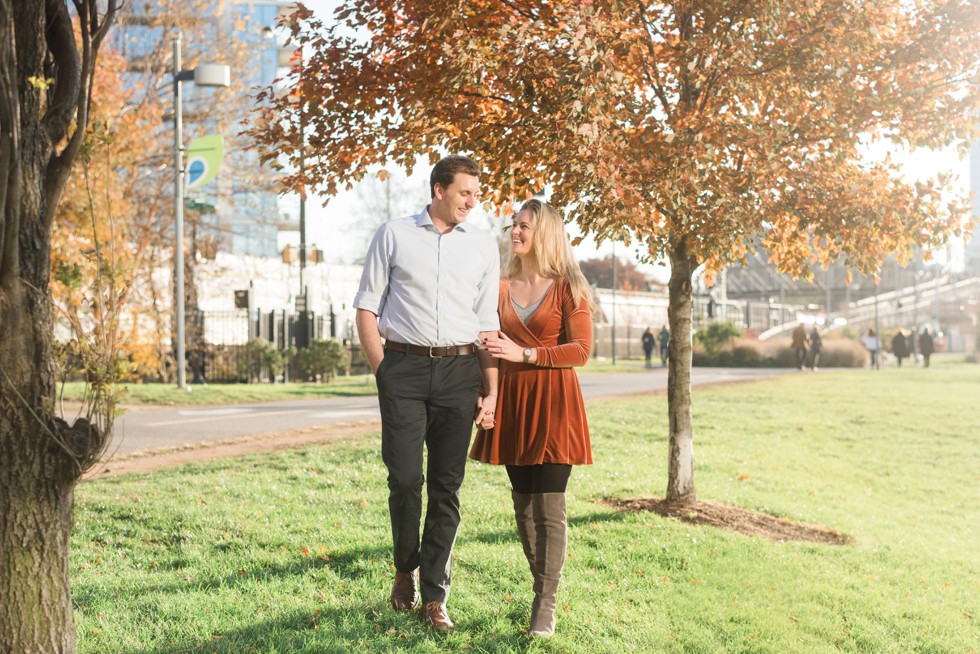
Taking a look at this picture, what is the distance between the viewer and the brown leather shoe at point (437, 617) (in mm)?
4512

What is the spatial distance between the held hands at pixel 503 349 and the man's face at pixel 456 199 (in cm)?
57

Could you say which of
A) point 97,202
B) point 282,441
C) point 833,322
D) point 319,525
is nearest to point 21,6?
point 319,525

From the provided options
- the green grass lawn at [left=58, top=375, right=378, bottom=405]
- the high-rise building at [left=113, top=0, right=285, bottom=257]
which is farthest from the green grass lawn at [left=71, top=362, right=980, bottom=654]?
the high-rise building at [left=113, top=0, right=285, bottom=257]

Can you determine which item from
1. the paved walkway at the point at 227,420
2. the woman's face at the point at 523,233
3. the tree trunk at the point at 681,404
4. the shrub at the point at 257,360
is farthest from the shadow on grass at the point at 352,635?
the shrub at the point at 257,360

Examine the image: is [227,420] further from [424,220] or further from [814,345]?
[814,345]

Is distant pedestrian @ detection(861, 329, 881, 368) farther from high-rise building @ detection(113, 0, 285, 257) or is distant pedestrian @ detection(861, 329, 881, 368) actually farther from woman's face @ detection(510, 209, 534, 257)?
woman's face @ detection(510, 209, 534, 257)

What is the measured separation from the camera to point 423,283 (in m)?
4.33

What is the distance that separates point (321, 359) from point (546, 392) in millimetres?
21637

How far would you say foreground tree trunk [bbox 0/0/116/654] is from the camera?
3.19 metres

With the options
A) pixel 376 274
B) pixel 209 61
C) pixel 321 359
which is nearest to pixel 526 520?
pixel 376 274

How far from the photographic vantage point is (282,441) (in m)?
12.2

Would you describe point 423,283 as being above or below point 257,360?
above

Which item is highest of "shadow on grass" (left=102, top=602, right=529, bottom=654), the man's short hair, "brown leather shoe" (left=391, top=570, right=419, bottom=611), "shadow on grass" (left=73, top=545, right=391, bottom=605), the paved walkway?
the man's short hair

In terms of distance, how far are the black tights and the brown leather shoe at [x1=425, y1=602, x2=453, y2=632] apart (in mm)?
686
